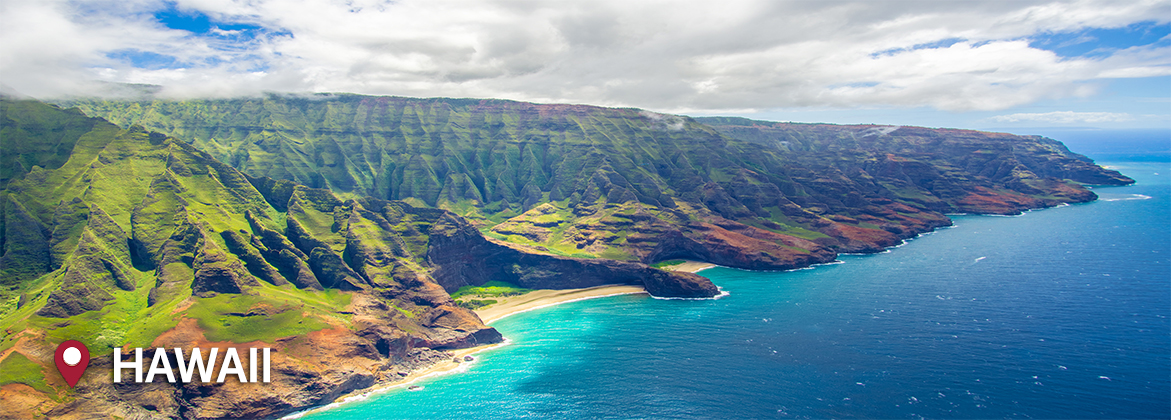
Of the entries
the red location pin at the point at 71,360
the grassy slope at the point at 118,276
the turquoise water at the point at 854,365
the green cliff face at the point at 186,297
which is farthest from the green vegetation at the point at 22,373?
the turquoise water at the point at 854,365

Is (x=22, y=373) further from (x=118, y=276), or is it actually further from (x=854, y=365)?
(x=854, y=365)

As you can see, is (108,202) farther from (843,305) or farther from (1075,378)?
(1075,378)

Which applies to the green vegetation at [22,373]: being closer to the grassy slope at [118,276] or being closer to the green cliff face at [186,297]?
the grassy slope at [118,276]

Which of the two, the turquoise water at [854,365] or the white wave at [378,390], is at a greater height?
the turquoise water at [854,365]

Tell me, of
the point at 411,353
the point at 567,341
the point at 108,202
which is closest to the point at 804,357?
the point at 567,341

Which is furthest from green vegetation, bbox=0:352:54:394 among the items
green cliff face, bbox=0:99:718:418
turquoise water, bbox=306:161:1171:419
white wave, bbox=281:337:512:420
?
turquoise water, bbox=306:161:1171:419

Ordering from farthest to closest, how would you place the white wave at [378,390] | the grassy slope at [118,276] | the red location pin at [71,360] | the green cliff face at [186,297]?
the grassy slope at [118,276], the white wave at [378,390], the green cliff face at [186,297], the red location pin at [71,360]

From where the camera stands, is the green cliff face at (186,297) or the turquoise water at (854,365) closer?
the turquoise water at (854,365)

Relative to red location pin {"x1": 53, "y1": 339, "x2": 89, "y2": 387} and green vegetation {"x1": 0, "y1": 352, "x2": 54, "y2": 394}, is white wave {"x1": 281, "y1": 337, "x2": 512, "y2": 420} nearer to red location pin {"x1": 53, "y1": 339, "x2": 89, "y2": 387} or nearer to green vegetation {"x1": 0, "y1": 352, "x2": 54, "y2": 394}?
red location pin {"x1": 53, "y1": 339, "x2": 89, "y2": 387}

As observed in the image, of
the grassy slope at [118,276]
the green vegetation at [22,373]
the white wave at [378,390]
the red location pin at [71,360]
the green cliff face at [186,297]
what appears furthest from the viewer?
the grassy slope at [118,276]
